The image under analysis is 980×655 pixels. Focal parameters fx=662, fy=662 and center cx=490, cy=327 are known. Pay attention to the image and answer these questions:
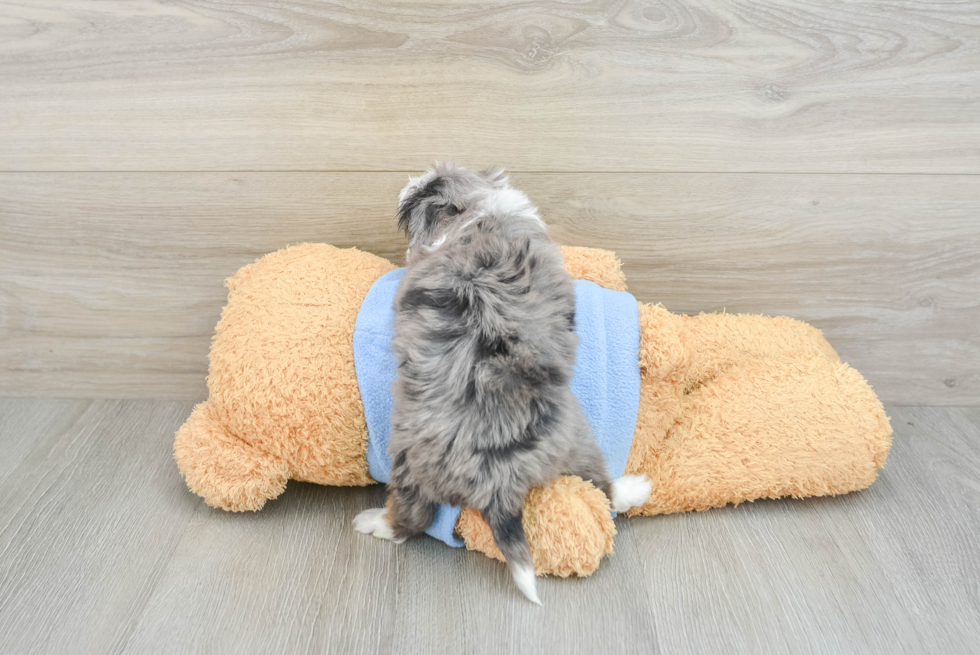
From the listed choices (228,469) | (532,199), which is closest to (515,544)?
(228,469)

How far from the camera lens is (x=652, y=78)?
1.05m

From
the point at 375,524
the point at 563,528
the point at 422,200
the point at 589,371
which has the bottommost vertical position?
the point at 375,524

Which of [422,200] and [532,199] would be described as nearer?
[422,200]

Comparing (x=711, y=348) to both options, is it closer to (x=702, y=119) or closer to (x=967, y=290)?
(x=702, y=119)

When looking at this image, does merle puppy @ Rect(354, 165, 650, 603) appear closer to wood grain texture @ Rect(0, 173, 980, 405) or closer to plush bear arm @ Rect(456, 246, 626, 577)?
plush bear arm @ Rect(456, 246, 626, 577)

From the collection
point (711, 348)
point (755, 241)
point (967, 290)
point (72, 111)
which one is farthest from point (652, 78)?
point (72, 111)

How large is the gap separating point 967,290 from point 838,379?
0.39 metres

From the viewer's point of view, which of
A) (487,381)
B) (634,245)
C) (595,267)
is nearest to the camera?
(487,381)

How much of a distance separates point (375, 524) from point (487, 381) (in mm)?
332

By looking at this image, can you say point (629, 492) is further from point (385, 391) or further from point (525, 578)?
point (385, 391)

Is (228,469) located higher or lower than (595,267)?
lower

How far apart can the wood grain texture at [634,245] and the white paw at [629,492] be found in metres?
0.36

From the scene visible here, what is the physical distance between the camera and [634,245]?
1160 mm

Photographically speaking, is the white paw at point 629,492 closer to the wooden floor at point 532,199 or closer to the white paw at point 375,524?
the wooden floor at point 532,199
